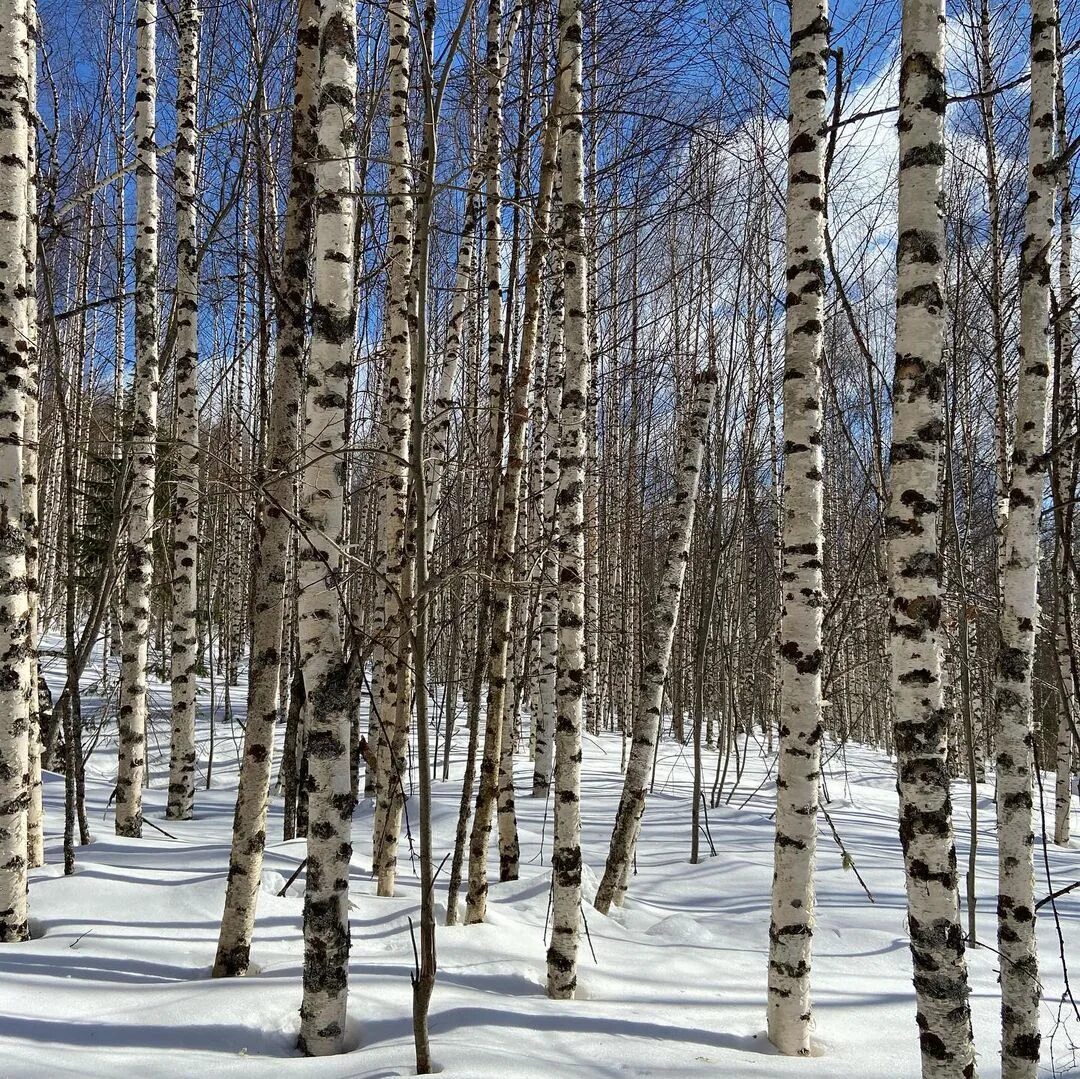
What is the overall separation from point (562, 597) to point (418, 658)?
159 centimetres

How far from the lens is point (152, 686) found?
19.3m

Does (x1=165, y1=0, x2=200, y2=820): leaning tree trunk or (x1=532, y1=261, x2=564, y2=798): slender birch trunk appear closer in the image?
(x1=532, y1=261, x2=564, y2=798): slender birch trunk

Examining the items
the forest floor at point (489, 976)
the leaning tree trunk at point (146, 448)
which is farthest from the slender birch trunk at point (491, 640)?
the leaning tree trunk at point (146, 448)

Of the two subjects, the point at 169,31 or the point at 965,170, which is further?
the point at 169,31

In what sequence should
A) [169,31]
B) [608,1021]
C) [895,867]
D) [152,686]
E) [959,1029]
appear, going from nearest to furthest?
[959,1029] < [608,1021] < [895,867] < [169,31] < [152,686]

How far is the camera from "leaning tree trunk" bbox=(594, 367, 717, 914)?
234 inches

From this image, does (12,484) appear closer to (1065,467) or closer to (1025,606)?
(1025,606)

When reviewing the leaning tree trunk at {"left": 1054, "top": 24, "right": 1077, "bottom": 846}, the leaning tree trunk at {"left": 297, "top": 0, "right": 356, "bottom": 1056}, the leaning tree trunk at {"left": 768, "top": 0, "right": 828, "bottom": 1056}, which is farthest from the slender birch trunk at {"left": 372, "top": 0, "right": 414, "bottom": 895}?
the leaning tree trunk at {"left": 1054, "top": 24, "right": 1077, "bottom": 846}

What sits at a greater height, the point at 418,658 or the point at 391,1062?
the point at 418,658

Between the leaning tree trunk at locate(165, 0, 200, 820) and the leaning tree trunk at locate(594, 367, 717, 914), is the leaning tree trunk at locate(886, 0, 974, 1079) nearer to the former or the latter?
the leaning tree trunk at locate(594, 367, 717, 914)

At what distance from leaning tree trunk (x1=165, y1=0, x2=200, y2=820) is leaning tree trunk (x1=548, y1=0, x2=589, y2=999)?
11.6 ft

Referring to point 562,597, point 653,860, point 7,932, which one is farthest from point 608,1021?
point 653,860

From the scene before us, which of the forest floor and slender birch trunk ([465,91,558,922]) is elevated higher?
slender birch trunk ([465,91,558,922])

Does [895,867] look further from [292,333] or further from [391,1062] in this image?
[292,333]
